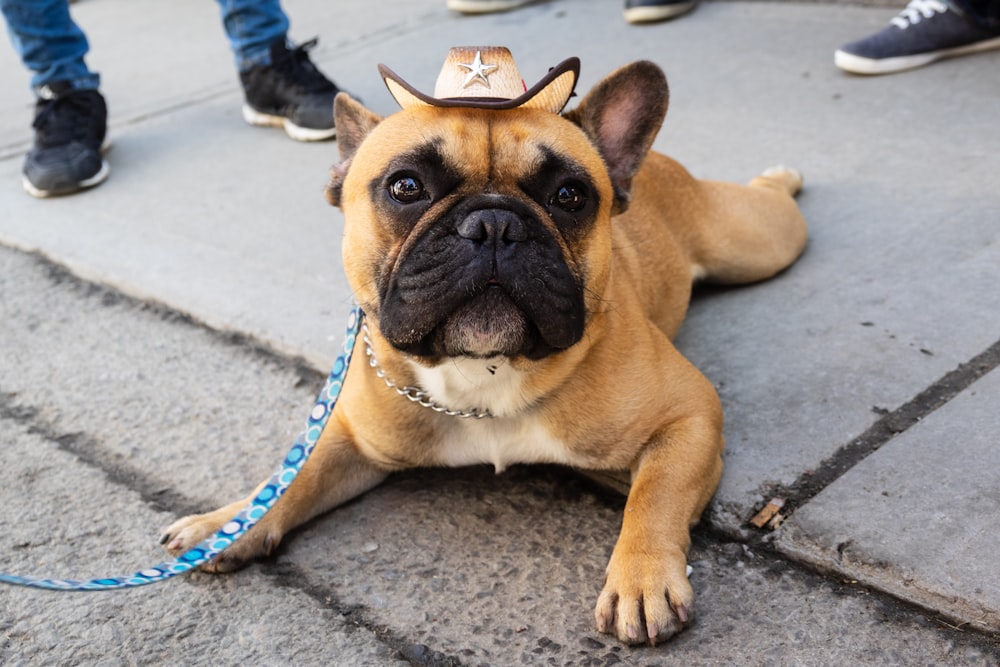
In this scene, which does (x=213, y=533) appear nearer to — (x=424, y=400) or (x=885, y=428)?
(x=424, y=400)

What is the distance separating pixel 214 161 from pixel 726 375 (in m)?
2.99

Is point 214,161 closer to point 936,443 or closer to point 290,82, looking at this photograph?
point 290,82

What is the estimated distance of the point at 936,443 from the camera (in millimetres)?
2490

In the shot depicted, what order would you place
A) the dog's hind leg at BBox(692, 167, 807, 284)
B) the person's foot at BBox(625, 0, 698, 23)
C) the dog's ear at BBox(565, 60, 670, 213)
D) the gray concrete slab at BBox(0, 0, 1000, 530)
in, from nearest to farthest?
the dog's ear at BBox(565, 60, 670, 213), the gray concrete slab at BBox(0, 0, 1000, 530), the dog's hind leg at BBox(692, 167, 807, 284), the person's foot at BBox(625, 0, 698, 23)

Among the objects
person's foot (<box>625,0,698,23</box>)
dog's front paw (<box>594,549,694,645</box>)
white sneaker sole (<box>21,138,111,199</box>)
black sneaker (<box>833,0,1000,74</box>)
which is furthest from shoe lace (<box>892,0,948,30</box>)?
white sneaker sole (<box>21,138,111,199</box>)

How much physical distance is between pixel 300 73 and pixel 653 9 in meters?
1.94

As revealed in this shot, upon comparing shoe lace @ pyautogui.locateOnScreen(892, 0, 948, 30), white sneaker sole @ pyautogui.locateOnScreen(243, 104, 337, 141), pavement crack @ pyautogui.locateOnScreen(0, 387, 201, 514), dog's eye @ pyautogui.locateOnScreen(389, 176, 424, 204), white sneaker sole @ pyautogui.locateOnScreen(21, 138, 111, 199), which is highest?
dog's eye @ pyautogui.locateOnScreen(389, 176, 424, 204)

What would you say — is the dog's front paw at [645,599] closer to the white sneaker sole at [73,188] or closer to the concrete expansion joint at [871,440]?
the concrete expansion joint at [871,440]

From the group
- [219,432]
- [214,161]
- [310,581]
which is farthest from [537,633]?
[214,161]

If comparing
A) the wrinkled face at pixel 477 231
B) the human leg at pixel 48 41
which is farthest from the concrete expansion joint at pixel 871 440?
the human leg at pixel 48 41

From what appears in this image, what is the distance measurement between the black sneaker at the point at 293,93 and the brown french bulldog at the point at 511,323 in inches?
97.5

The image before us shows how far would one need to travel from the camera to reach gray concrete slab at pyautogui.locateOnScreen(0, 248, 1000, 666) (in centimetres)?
211

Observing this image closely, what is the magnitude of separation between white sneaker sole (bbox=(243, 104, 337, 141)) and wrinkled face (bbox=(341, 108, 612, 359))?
2581 mm

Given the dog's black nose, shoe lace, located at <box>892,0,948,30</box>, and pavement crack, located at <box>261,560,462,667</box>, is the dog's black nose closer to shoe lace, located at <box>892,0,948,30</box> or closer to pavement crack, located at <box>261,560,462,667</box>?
pavement crack, located at <box>261,560,462,667</box>
